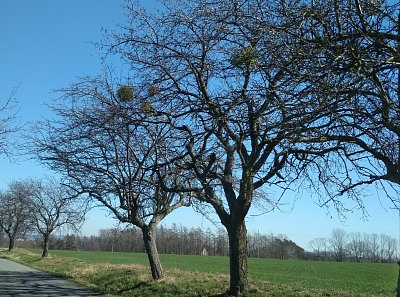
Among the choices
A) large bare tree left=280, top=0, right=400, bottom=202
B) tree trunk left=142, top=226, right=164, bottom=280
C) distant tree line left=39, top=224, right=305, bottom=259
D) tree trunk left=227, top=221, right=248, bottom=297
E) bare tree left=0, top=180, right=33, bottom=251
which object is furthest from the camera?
distant tree line left=39, top=224, right=305, bottom=259

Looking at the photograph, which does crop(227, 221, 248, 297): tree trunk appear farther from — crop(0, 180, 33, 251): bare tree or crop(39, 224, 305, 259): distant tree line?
crop(39, 224, 305, 259): distant tree line

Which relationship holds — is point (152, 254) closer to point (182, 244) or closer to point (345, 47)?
point (345, 47)

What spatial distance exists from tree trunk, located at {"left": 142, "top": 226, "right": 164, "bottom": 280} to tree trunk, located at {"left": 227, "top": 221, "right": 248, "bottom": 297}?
7.03 metres

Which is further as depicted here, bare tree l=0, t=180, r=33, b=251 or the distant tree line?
the distant tree line

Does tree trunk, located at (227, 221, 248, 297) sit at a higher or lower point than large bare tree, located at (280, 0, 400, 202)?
lower

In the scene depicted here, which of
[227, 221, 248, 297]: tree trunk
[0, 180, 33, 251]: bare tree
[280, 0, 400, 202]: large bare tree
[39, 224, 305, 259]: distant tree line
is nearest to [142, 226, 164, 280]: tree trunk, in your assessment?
[227, 221, 248, 297]: tree trunk

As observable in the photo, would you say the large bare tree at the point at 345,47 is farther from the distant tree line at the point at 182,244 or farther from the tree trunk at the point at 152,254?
the distant tree line at the point at 182,244

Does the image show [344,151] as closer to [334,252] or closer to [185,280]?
[185,280]

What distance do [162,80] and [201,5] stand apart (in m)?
3.79

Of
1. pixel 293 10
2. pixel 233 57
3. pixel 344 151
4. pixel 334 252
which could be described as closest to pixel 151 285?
pixel 344 151

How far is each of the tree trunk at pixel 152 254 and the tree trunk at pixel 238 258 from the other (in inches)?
277

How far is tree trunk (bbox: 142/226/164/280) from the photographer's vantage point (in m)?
20.3

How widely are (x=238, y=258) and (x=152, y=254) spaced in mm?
7779

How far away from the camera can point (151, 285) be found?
18828 mm
